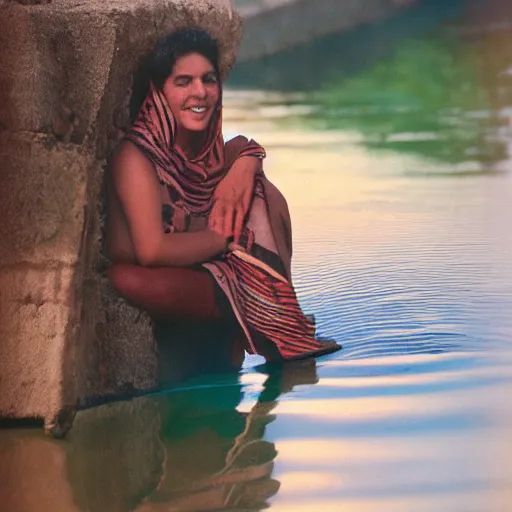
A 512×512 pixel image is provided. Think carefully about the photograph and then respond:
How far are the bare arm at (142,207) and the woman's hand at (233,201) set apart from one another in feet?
0.57

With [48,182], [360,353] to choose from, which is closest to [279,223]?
[360,353]

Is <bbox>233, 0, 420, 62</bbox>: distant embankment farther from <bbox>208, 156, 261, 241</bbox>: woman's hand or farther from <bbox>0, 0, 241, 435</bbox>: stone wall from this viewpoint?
<bbox>0, 0, 241, 435</bbox>: stone wall

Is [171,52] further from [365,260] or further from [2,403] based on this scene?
[365,260]

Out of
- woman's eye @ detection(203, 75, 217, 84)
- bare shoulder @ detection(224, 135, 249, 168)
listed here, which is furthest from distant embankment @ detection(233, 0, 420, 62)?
woman's eye @ detection(203, 75, 217, 84)

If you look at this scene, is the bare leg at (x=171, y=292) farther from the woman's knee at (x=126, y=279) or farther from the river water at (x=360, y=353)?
the river water at (x=360, y=353)

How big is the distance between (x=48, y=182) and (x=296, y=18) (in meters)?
4.81

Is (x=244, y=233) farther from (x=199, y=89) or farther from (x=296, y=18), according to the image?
(x=296, y=18)

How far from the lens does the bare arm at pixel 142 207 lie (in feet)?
13.6

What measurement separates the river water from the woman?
9.3 inches

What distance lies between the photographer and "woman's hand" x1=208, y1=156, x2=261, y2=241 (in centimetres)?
434

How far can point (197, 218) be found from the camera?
14.1 feet

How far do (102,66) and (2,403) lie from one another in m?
1.07

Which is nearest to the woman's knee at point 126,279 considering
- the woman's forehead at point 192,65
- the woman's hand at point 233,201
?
the woman's hand at point 233,201

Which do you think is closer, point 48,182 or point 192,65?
point 48,182
